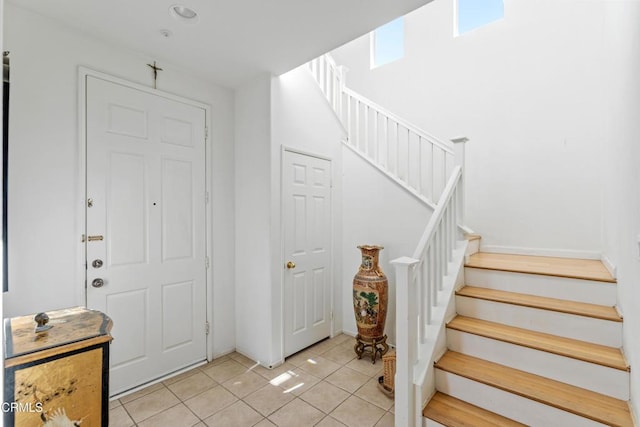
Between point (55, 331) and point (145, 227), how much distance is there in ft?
4.02

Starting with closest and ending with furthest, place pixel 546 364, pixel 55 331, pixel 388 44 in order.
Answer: pixel 55 331 < pixel 546 364 < pixel 388 44

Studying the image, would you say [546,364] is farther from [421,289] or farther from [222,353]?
[222,353]

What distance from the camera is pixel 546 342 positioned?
6.38 feet

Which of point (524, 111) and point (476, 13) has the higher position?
point (476, 13)

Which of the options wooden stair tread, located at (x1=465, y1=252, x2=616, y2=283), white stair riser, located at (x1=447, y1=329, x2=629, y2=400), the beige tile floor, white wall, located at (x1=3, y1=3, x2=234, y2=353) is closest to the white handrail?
wooden stair tread, located at (x1=465, y1=252, x2=616, y2=283)

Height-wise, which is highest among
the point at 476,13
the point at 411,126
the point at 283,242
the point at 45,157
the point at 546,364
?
the point at 476,13

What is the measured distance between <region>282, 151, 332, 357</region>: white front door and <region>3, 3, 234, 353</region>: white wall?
1.61 metres

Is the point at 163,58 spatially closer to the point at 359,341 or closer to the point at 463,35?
the point at 359,341

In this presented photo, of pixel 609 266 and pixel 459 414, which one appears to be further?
pixel 609 266

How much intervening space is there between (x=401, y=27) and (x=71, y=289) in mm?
4962

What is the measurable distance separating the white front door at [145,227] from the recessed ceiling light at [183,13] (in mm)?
753

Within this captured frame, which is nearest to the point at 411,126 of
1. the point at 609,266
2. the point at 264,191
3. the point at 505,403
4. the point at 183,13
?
the point at 264,191

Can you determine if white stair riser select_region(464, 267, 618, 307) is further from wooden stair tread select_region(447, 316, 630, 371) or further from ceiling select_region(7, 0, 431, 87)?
ceiling select_region(7, 0, 431, 87)

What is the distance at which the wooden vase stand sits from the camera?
2883 mm
